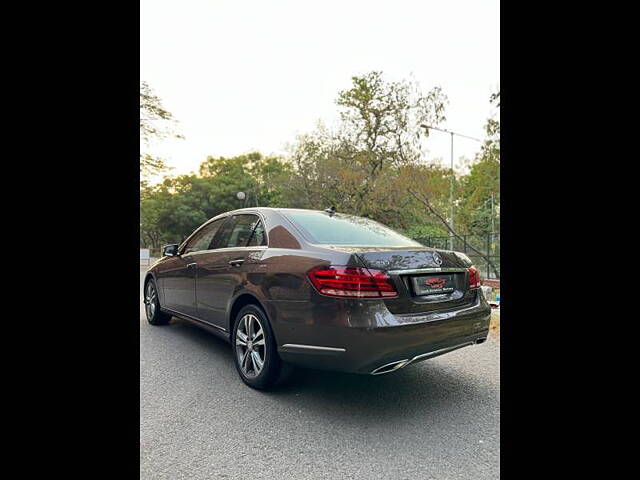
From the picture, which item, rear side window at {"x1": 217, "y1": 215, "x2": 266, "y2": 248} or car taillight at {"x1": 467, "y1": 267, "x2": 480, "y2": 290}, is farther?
rear side window at {"x1": 217, "y1": 215, "x2": 266, "y2": 248}

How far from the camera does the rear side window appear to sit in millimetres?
3557

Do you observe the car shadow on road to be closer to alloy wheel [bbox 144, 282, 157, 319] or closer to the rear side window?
the rear side window

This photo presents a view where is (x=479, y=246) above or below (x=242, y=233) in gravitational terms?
below

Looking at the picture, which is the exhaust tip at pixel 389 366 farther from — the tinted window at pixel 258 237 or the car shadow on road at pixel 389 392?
the tinted window at pixel 258 237

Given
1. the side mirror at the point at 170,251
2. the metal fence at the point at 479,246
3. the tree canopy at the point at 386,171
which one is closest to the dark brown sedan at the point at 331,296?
the side mirror at the point at 170,251

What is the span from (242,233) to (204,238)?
0.89 metres

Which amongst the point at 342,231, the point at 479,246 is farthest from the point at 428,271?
the point at 479,246

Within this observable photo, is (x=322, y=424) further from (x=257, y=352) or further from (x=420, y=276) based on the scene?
(x=420, y=276)

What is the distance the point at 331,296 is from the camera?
8.62ft

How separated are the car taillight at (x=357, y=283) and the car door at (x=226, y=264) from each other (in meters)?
0.92

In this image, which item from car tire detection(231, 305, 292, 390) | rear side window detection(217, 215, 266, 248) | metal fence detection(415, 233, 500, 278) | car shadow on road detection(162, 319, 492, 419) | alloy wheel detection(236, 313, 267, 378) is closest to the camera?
car shadow on road detection(162, 319, 492, 419)

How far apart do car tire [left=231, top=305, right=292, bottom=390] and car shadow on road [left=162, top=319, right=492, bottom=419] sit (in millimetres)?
98

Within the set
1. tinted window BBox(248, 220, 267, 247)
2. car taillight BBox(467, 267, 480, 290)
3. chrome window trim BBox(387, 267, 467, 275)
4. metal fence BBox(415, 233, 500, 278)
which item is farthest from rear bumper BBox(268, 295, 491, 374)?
metal fence BBox(415, 233, 500, 278)
